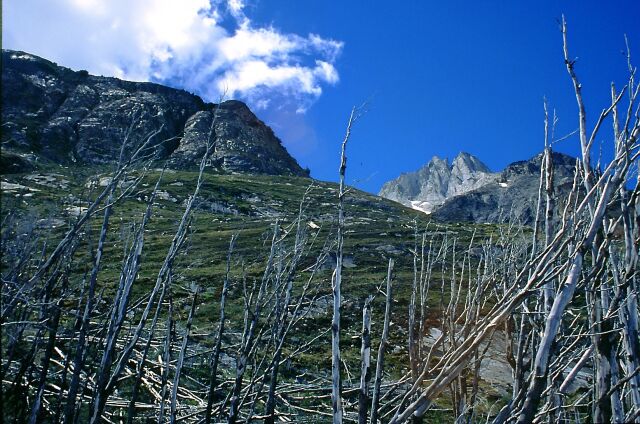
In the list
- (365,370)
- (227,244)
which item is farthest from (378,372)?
(227,244)

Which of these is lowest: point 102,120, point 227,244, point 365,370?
point 365,370

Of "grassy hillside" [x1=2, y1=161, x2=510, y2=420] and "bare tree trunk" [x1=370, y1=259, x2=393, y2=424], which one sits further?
"grassy hillside" [x1=2, y1=161, x2=510, y2=420]

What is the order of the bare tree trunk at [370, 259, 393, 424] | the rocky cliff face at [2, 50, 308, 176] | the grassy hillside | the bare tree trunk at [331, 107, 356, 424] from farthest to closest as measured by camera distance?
the rocky cliff face at [2, 50, 308, 176]
the grassy hillside
the bare tree trunk at [370, 259, 393, 424]
the bare tree trunk at [331, 107, 356, 424]

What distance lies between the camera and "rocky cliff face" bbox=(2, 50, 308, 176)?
92.0 metres

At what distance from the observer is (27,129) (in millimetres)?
92938

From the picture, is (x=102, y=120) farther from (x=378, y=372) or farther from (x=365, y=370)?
(x=365, y=370)

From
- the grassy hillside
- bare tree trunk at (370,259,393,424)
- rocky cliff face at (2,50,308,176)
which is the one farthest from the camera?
rocky cliff face at (2,50,308,176)

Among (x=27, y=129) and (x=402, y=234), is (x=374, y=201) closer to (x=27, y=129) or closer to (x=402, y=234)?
(x=402, y=234)

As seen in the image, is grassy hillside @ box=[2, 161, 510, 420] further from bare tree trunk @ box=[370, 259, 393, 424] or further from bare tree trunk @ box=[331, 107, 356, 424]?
bare tree trunk @ box=[370, 259, 393, 424]

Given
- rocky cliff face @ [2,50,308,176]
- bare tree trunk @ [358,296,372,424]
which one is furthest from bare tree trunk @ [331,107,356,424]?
rocky cliff face @ [2,50,308,176]

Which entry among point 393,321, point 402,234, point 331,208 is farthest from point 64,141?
point 393,321

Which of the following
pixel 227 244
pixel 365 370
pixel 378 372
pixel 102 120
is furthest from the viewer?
pixel 102 120

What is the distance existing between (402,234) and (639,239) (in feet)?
159

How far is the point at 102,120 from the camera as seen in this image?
10306 cm
